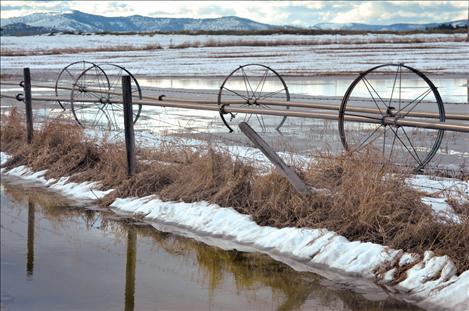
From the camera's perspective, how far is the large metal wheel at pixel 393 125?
8.60 m

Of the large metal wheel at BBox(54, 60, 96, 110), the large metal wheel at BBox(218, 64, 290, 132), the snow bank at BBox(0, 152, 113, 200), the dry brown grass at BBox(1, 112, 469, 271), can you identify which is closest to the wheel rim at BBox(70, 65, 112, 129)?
the large metal wheel at BBox(54, 60, 96, 110)

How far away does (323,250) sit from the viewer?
6.71 m

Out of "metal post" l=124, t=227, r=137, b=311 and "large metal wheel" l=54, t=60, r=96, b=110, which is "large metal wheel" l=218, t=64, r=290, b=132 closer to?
"metal post" l=124, t=227, r=137, b=311

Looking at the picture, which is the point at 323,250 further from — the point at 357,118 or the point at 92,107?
the point at 92,107

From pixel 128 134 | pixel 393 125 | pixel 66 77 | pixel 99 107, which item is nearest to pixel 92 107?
pixel 99 107

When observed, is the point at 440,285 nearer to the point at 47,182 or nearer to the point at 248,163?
the point at 248,163

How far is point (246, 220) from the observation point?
307 inches

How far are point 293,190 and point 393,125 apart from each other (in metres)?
1.59

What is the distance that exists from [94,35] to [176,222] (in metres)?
90.3

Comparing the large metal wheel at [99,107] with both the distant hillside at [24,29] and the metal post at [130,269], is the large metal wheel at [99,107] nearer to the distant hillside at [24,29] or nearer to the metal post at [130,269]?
the distant hillside at [24,29]

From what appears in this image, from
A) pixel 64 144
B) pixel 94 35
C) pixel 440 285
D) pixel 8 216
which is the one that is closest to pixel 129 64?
pixel 64 144

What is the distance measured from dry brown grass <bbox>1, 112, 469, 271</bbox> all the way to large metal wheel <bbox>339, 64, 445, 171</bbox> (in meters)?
0.58

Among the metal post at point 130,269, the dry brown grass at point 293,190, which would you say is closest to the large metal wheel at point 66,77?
the dry brown grass at point 293,190

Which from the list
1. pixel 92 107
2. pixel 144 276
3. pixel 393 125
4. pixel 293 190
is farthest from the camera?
pixel 92 107
